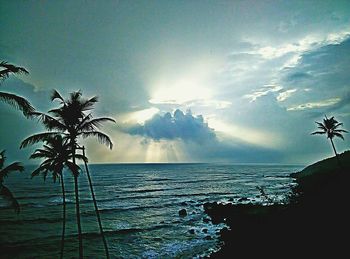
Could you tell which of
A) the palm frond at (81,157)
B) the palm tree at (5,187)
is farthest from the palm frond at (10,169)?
the palm frond at (81,157)

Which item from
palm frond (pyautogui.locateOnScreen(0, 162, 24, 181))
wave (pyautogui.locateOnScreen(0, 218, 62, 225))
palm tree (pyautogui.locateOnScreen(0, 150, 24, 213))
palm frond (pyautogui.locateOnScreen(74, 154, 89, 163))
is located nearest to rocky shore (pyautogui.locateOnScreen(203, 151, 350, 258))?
palm frond (pyautogui.locateOnScreen(74, 154, 89, 163))

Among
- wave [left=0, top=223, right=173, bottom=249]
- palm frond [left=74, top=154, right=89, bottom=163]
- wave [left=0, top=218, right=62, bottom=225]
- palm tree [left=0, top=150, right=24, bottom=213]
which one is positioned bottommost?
wave [left=0, top=223, right=173, bottom=249]

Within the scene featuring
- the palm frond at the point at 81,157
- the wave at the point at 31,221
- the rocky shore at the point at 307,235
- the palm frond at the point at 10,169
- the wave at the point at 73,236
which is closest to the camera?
the palm frond at the point at 10,169

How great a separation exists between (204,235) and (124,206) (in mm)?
27549

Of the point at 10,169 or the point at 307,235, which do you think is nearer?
the point at 10,169

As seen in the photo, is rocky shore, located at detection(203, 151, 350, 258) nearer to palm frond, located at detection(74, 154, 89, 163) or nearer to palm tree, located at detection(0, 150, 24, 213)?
palm frond, located at detection(74, 154, 89, 163)

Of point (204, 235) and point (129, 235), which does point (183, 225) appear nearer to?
point (204, 235)

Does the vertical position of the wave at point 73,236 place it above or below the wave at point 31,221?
below

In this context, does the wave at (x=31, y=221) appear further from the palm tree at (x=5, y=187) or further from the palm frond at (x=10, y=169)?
the palm frond at (x=10, y=169)

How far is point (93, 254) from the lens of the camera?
26.2 metres

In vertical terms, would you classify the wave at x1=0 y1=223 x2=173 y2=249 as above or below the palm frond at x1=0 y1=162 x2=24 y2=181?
below

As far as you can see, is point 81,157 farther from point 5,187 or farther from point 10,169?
point 5,187

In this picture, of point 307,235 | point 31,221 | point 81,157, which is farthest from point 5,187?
point 31,221

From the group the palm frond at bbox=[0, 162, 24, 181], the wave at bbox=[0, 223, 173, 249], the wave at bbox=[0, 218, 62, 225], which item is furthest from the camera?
the wave at bbox=[0, 218, 62, 225]
